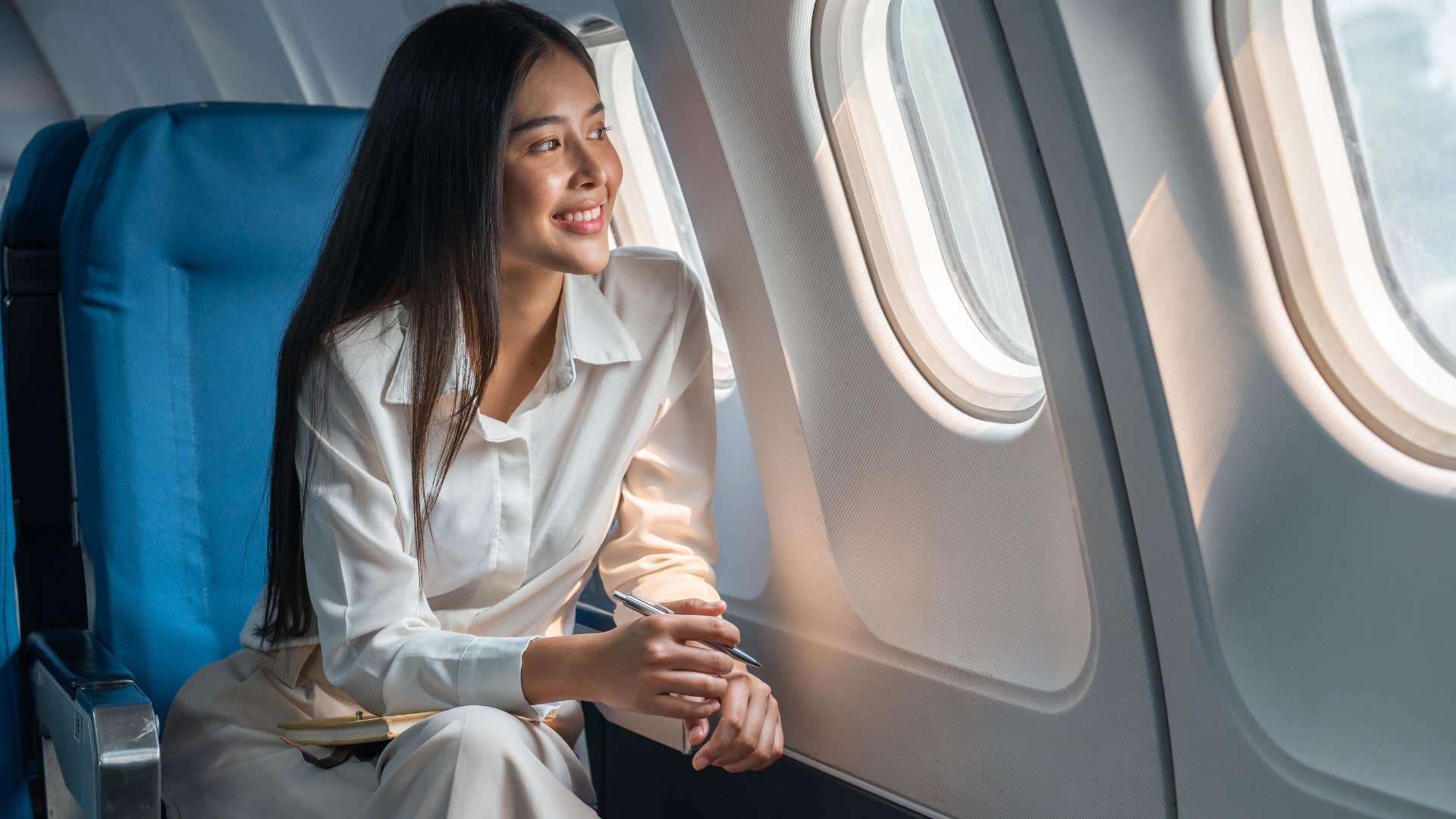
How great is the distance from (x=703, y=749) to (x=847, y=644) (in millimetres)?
434

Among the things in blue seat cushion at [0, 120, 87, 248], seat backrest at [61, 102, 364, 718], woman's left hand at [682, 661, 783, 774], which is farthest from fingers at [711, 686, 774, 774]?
blue seat cushion at [0, 120, 87, 248]

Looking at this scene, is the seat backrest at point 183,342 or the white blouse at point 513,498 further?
the seat backrest at point 183,342

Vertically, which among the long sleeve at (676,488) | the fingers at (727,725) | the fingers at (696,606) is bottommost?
the fingers at (727,725)

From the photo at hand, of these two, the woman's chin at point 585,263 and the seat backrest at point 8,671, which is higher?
the woman's chin at point 585,263

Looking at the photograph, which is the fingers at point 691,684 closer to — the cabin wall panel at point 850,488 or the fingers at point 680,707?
the fingers at point 680,707

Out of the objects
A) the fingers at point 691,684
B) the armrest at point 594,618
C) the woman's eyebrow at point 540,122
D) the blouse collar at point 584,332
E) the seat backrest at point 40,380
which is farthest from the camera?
the armrest at point 594,618

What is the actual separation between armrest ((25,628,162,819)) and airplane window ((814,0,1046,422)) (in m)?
1.28

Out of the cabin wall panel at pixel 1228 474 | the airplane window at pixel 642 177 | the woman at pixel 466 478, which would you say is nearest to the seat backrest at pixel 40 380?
the woman at pixel 466 478

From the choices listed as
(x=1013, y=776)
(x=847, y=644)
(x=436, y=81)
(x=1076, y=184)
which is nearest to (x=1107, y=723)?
(x=1013, y=776)

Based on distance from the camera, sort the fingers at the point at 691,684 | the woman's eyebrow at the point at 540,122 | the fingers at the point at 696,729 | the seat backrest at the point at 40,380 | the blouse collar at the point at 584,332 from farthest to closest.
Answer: the seat backrest at the point at 40,380 < the blouse collar at the point at 584,332 < the woman's eyebrow at the point at 540,122 < the fingers at the point at 696,729 < the fingers at the point at 691,684

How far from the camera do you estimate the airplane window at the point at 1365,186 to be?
1.44m

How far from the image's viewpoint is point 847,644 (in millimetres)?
2104

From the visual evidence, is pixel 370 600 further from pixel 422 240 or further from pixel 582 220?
pixel 582 220

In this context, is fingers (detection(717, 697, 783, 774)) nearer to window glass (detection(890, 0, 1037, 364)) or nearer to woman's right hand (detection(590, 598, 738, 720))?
woman's right hand (detection(590, 598, 738, 720))
